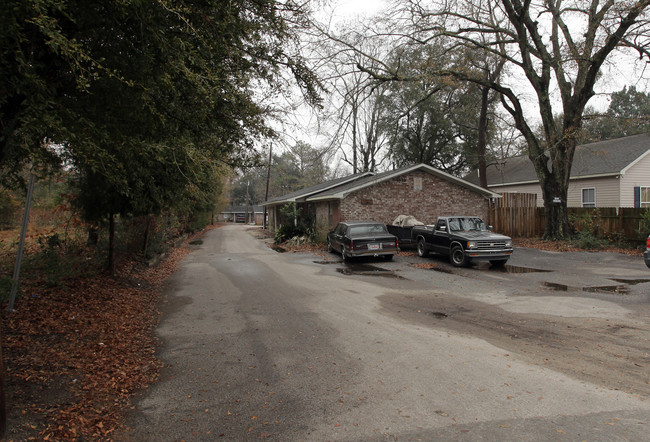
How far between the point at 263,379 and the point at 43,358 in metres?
2.62

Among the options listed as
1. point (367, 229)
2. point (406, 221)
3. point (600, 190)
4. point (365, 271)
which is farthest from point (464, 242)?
point (600, 190)

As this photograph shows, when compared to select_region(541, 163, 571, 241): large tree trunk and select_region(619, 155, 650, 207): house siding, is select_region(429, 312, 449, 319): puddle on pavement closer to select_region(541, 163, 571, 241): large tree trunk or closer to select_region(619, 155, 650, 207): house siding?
select_region(541, 163, 571, 241): large tree trunk

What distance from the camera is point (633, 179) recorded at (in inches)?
871

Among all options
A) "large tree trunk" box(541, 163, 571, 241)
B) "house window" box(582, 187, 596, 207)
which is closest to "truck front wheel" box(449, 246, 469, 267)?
"large tree trunk" box(541, 163, 571, 241)

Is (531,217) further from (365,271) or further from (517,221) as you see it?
(365,271)

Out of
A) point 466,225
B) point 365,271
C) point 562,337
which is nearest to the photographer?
point 562,337

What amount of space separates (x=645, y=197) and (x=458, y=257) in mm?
16749

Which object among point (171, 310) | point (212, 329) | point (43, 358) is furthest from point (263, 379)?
point (171, 310)

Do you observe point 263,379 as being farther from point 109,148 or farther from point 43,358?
point 109,148

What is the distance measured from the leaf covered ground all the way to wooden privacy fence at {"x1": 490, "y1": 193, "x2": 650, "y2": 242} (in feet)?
61.5

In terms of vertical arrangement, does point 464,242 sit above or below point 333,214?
below

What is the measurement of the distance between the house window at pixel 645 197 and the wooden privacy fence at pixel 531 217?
561 cm

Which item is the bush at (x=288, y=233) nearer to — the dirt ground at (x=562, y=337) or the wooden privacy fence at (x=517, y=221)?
the wooden privacy fence at (x=517, y=221)

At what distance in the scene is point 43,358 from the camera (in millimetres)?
4562
